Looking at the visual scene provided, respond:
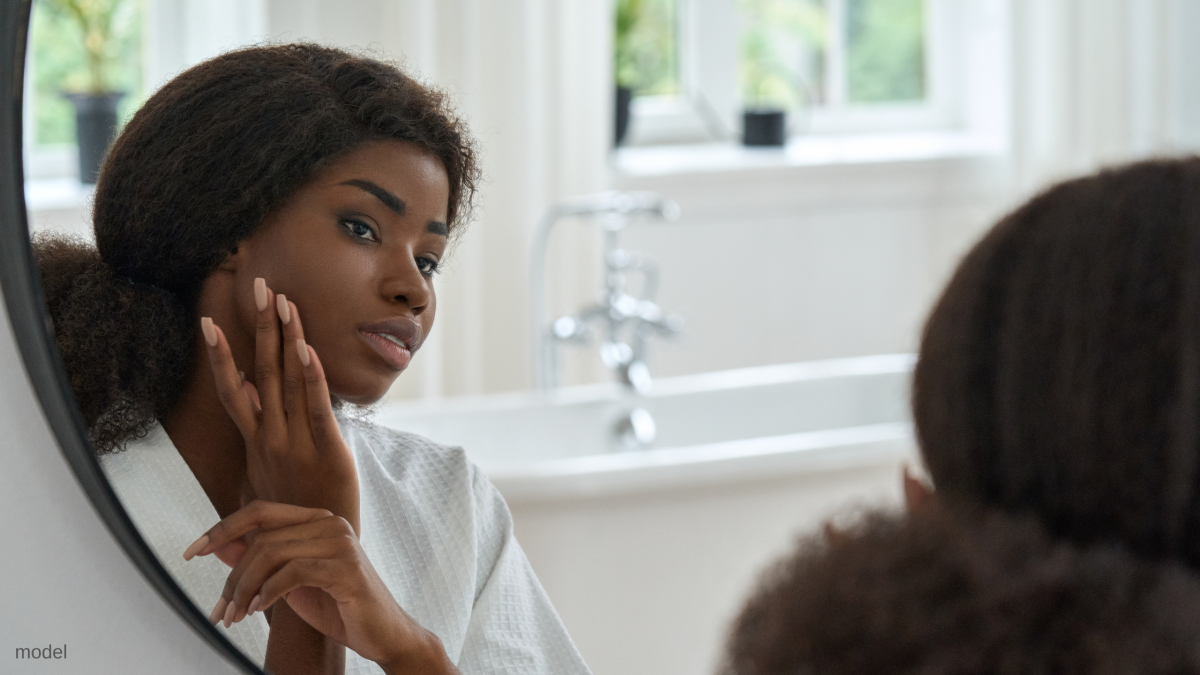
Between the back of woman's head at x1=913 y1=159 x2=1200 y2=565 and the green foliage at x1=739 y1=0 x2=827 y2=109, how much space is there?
179mm

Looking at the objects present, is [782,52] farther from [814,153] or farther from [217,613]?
[217,613]

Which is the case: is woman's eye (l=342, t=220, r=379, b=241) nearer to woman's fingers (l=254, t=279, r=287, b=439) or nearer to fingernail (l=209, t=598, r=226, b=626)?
woman's fingers (l=254, t=279, r=287, b=439)

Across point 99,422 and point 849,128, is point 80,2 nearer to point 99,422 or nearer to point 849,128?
point 99,422

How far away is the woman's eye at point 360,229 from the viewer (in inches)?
14.6

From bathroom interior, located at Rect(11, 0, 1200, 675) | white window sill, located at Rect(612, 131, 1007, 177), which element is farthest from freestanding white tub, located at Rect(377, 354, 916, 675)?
white window sill, located at Rect(612, 131, 1007, 177)

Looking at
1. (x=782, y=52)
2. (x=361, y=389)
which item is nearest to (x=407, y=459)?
(x=361, y=389)

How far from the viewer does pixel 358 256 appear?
14.7 inches

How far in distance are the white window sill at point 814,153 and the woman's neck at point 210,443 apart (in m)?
0.21

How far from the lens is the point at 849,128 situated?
445mm

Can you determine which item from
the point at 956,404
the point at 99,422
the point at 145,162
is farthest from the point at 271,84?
the point at 956,404

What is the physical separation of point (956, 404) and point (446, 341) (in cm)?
24

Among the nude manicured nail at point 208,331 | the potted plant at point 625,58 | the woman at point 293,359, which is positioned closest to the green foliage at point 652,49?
the potted plant at point 625,58

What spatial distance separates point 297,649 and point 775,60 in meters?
0.32

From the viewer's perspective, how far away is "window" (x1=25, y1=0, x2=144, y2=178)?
0.41 metres
